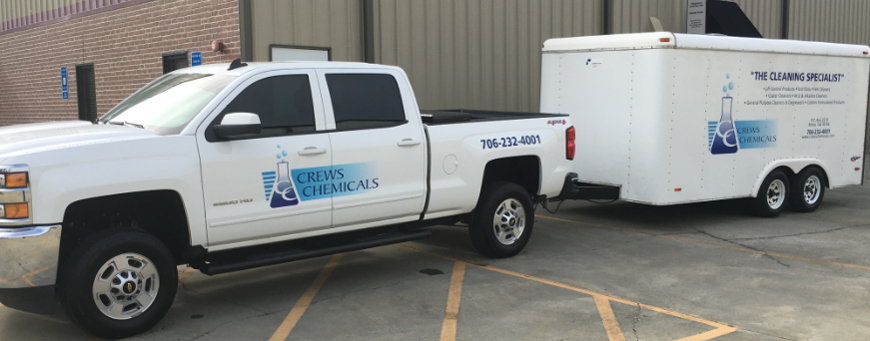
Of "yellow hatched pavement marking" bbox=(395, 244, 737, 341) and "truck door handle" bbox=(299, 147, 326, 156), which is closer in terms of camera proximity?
"yellow hatched pavement marking" bbox=(395, 244, 737, 341)

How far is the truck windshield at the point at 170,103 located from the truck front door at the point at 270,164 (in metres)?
0.22

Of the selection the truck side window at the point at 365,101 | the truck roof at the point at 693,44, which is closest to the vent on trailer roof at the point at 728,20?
the truck roof at the point at 693,44

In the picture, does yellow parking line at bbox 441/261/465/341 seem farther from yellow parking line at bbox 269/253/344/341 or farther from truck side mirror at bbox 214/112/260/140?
truck side mirror at bbox 214/112/260/140

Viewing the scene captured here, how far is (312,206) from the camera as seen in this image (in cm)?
620

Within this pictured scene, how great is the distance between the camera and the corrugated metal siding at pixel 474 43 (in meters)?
12.6

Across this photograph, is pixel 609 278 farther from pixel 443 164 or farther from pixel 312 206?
pixel 312 206

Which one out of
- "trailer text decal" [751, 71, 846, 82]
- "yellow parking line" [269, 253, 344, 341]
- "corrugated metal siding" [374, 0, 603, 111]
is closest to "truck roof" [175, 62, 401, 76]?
"yellow parking line" [269, 253, 344, 341]

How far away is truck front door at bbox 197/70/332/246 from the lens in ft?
18.8

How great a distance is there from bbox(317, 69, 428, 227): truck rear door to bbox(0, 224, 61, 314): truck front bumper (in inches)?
86.5

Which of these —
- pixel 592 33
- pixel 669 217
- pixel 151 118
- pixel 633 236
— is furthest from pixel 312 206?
pixel 592 33

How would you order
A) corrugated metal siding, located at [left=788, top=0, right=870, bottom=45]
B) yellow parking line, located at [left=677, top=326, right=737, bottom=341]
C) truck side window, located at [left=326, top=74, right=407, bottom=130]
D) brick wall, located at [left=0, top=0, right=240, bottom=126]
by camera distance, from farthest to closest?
1. corrugated metal siding, located at [left=788, top=0, right=870, bottom=45]
2. brick wall, located at [left=0, top=0, right=240, bottom=126]
3. truck side window, located at [left=326, top=74, right=407, bottom=130]
4. yellow parking line, located at [left=677, top=326, right=737, bottom=341]

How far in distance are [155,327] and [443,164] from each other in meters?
2.96

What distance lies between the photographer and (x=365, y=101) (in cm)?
677

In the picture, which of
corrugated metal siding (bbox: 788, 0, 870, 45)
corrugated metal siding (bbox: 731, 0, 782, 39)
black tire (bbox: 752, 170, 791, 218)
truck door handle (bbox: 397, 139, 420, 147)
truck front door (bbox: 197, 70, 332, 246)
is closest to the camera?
truck front door (bbox: 197, 70, 332, 246)
